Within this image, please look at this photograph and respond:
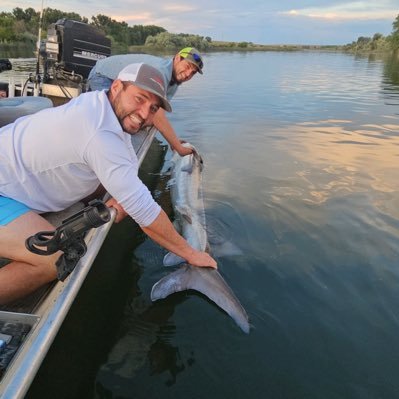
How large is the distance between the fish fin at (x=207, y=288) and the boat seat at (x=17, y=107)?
127 inches

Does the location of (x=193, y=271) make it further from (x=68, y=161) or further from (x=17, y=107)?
(x=17, y=107)

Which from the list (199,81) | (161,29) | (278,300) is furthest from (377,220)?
(161,29)

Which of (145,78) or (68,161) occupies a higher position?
(145,78)

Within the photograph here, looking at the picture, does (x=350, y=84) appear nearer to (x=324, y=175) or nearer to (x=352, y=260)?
(x=324, y=175)

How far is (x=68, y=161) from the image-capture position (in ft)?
9.99

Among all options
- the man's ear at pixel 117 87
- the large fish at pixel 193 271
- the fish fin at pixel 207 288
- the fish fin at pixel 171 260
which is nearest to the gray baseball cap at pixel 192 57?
the large fish at pixel 193 271

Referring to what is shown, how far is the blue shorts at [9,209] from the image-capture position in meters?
3.03

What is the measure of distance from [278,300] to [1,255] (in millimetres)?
2765

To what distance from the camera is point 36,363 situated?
2312 mm

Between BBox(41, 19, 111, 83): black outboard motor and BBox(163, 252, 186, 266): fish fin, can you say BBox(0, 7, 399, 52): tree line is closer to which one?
BBox(41, 19, 111, 83): black outboard motor

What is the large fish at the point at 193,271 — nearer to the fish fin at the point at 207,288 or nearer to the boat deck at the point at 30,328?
the fish fin at the point at 207,288

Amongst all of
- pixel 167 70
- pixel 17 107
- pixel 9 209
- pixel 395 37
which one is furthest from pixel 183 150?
pixel 395 37

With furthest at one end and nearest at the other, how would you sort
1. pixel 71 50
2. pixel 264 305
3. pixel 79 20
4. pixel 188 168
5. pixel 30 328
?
pixel 79 20, pixel 71 50, pixel 188 168, pixel 264 305, pixel 30 328

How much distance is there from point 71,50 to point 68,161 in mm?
7107
